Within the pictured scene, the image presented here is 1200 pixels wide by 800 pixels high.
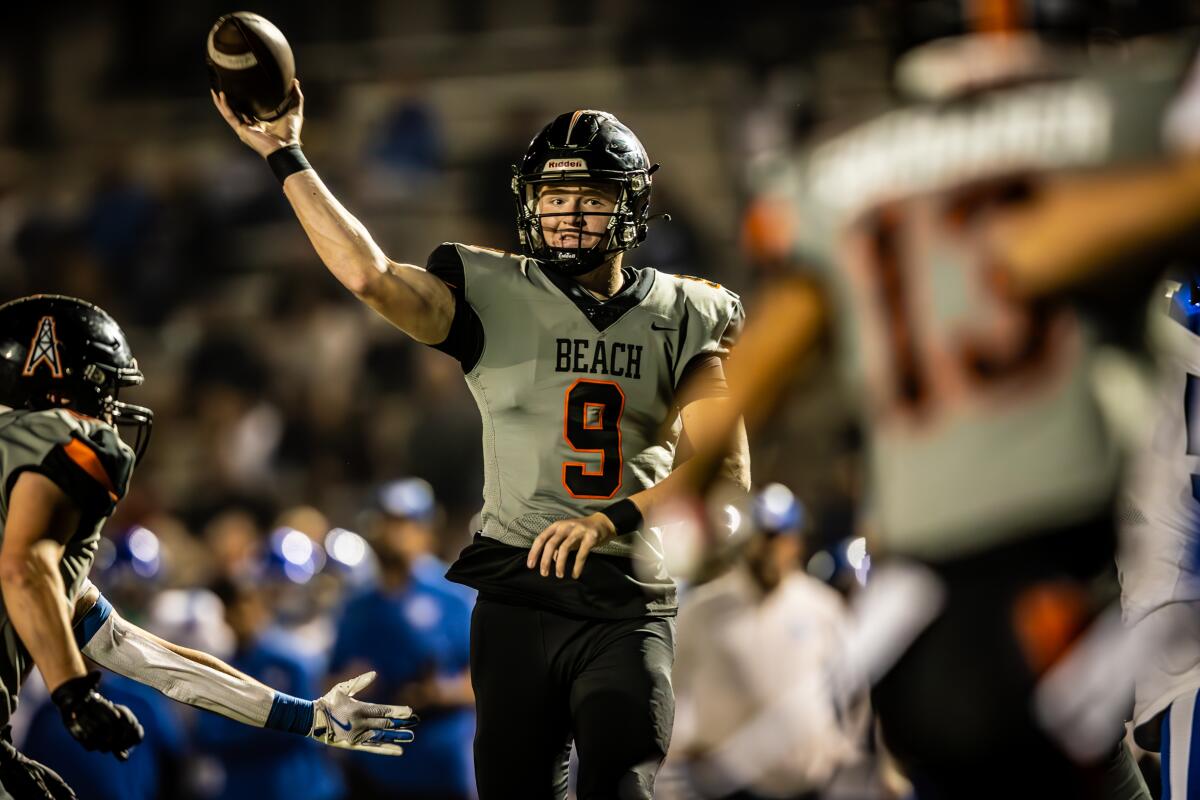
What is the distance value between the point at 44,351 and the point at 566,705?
62.5 inches

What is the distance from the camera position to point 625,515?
4098mm

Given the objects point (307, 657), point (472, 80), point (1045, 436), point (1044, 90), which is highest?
point (1044, 90)

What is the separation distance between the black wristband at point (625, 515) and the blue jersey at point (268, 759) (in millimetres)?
3951

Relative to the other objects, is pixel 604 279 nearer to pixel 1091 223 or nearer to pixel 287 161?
pixel 287 161

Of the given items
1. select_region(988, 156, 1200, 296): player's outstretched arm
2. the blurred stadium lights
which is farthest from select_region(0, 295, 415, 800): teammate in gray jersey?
the blurred stadium lights

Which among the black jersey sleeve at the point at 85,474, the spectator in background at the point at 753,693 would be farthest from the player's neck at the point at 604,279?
the spectator in background at the point at 753,693

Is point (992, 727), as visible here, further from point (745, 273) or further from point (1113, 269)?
point (745, 273)

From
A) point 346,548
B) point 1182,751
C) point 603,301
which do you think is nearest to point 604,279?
point 603,301

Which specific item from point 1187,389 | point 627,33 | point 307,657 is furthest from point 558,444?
point 627,33

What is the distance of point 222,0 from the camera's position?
16.1 m

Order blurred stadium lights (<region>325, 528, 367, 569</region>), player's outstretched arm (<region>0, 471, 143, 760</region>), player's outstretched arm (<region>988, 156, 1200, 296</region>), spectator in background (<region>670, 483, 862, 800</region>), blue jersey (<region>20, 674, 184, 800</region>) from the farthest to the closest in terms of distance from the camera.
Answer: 1. blurred stadium lights (<region>325, 528, 367, 569</region>)
2. spectator in background (<region>670, 483, 862, 800</region>)
3. blue jersey (<region>20, 674, 184, 800</region>)
4. player's outstretched arm (<region>0, 471, 143, 760</region>)
5. player's outstretched arm (<region>988, 156, 1200, 296</region>)

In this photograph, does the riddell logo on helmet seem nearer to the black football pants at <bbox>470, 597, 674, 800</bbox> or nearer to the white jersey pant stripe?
the black football pants at <bbox>470, 597, 674, 800</bbox>

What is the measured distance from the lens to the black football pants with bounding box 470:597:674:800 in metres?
4.18

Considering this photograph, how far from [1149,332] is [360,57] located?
13264 mm
